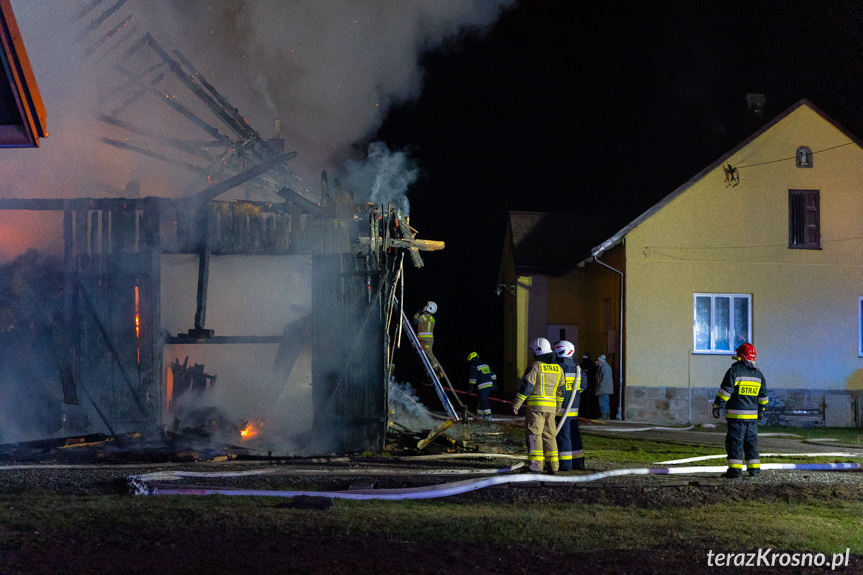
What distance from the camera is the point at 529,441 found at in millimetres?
8938

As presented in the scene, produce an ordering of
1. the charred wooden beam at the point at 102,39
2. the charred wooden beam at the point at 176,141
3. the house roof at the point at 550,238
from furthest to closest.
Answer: the house roof at the point at 550,238 < the charred wooden beam at the point at 176,141 < the charred wooden beam at the point at 102,39

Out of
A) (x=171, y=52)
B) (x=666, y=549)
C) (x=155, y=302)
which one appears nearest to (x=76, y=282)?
(x=155, y=302)

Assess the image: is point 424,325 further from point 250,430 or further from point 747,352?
point 747,352

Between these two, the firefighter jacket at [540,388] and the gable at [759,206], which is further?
the gable at [759,206]

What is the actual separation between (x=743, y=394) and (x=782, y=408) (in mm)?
9377

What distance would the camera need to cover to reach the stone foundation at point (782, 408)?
17.6 meters

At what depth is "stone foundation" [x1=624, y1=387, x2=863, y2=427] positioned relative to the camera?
17.6 meters

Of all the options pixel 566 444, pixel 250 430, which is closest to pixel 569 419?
pixel 566 444

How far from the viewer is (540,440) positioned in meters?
8.92

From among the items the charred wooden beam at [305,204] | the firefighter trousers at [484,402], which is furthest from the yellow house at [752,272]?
the charred wooden beam at [305,204]

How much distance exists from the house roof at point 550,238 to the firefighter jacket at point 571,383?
1220 cm

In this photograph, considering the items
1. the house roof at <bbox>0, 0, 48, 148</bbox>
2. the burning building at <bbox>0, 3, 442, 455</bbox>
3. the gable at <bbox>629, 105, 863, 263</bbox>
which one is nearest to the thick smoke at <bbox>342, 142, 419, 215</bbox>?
the burning building at <bbox>0, 3, 442, 455</bbox>

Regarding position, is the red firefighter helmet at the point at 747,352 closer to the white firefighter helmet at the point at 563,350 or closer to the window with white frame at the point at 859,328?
the white firefighter helmet at the point at 563,350

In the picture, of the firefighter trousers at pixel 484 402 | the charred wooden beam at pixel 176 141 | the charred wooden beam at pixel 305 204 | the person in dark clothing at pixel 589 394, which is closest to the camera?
the charred wooden beam at pixel 305 204
